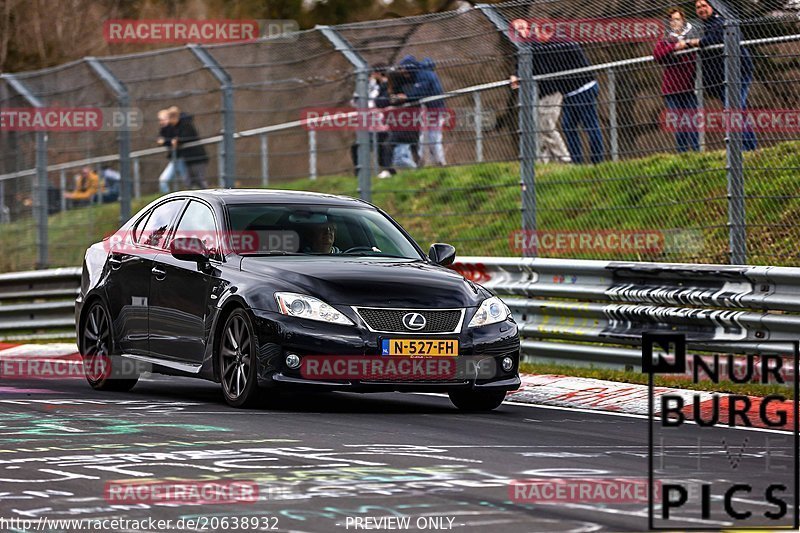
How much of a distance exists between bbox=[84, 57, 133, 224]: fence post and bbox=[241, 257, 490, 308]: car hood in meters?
9.55

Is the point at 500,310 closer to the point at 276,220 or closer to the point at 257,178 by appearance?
the point at 276,220

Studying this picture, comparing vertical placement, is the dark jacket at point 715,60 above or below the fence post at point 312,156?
above

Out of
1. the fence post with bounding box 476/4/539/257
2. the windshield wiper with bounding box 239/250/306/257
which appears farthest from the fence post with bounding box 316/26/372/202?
the windshield wiper with bounding box 239/250/306/257

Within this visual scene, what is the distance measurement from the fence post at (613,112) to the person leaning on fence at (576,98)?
13cm

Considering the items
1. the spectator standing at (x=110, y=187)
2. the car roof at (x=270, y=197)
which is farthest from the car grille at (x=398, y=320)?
the spectator standing at (x=110, y=187)

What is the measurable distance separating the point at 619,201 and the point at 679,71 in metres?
2.85

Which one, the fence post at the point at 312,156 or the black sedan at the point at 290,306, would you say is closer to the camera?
the black sedan at the point at 290,306

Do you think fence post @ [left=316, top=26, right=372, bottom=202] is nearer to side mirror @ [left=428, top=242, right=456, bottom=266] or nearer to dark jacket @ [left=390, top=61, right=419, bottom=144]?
dark jacket @ [left=390, top=61, right=419, bottom=144]

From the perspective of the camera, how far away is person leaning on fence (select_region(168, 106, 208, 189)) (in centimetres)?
2102

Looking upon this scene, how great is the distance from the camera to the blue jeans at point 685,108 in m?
13.8

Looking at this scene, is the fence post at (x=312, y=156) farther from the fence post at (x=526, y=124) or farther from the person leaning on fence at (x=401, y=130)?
the fence post at (x=526, y=124)

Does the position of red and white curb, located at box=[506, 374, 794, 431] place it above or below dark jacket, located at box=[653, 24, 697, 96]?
below

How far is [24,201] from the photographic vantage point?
961 inches

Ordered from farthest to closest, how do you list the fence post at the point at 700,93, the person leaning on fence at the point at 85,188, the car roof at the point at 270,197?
1. the person leaning on fence at the point at 85,188
2. the fence post at the point at 700,93
3. the car roof at the point at 270,197
